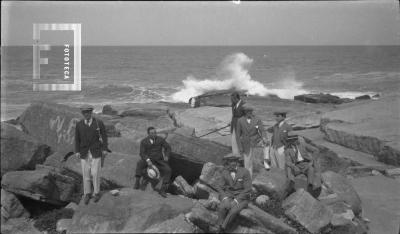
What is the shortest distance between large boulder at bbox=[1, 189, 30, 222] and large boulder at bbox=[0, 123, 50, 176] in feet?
2.17

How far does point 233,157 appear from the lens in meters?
8.67

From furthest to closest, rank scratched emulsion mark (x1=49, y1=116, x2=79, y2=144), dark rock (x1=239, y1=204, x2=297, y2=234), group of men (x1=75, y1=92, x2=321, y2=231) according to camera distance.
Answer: scratched emulsion mark (x1=49, y1=116, x2=79, y2=144) < group of men (x1=75, y1=92, x2=321, y2=231) < dark rock (x1=239, y1=204, x2=297, y2=234)

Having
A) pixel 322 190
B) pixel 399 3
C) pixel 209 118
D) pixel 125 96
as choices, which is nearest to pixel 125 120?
pixel 209 118

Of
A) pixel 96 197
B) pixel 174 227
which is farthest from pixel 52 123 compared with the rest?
pixel 174 227

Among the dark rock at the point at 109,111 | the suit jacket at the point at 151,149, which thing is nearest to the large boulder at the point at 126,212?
the suit jacket at the point at 151,149

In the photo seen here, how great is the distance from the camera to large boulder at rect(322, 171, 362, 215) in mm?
10609

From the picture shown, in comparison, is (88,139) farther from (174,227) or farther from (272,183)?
(272,183)

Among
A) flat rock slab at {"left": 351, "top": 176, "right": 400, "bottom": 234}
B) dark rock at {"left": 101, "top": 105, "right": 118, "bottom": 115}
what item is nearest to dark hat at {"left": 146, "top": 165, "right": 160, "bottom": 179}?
flat rock slab at {"left": 351, "top": 176, "right": 400, "bottom": 234}

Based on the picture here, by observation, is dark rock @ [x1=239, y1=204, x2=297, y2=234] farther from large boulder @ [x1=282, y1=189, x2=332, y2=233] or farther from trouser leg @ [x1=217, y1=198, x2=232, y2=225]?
large boulder @ [x1=282, y1=189, x2=332, y2=233]

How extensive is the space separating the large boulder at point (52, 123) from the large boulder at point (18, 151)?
28.4 inches

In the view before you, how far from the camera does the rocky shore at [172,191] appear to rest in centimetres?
841

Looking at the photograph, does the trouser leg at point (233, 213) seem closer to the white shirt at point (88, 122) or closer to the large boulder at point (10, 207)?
the white shirt at point (88, 122)

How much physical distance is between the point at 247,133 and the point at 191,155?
62.3 inches

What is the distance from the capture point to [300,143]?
36.4 ft
